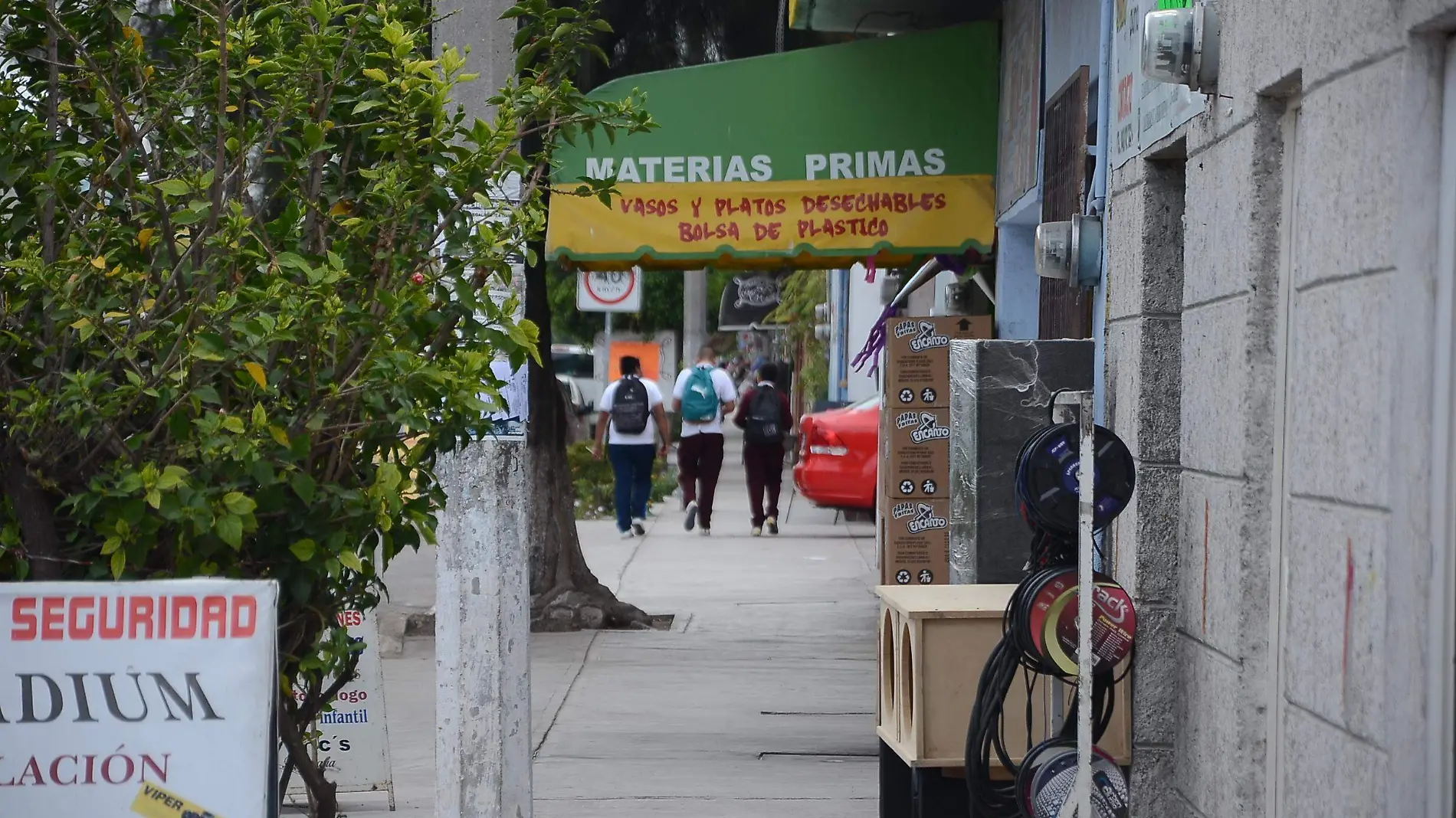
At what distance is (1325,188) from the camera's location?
388 cm

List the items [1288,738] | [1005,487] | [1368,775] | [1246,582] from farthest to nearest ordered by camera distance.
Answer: [1005,487] → [1246,582] → [1288,738] → [1368,775]

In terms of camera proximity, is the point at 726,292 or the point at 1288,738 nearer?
the point at 1288,738

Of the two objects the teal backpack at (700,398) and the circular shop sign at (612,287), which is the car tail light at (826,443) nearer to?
the teal backpack at (700,398)

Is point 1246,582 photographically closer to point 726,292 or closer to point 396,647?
point 396,647

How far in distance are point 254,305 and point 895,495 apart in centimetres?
559

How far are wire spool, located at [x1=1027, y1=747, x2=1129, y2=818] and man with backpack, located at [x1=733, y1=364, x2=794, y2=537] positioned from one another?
11838mm

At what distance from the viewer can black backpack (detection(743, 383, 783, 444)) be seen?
16.8 metres

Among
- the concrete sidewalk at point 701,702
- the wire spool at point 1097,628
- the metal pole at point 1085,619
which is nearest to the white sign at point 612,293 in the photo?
the concrete sidewalk at point 701,702

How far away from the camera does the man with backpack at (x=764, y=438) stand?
16.8 metres

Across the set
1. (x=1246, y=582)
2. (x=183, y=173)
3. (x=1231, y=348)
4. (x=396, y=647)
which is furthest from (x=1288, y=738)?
(x=396, y=647)

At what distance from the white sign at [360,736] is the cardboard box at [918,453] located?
329cm

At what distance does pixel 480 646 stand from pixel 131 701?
1887mm

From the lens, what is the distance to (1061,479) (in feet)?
16.0

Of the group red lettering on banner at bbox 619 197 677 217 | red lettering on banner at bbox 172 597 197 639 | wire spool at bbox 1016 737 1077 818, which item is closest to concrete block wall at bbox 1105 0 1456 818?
wire spool at bbox 1016 737 1077 818
